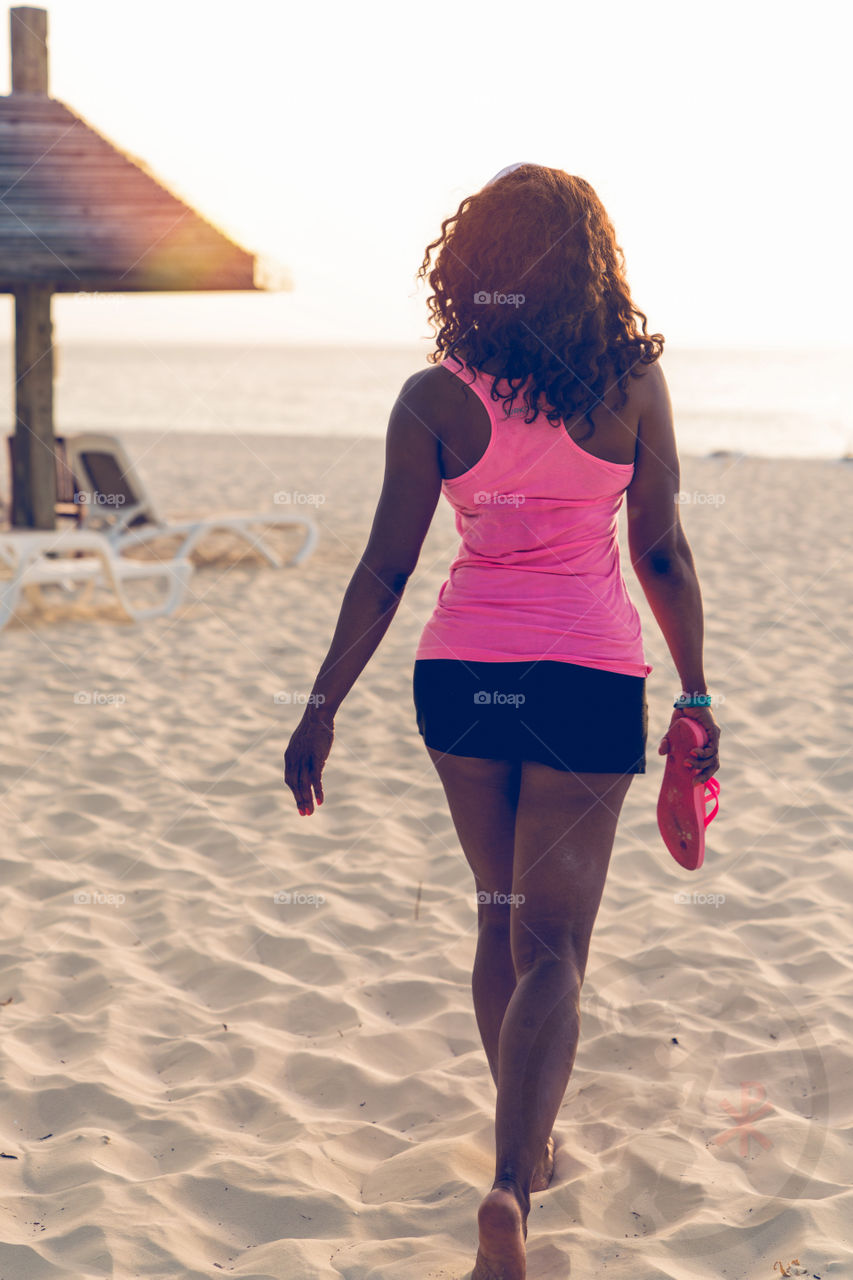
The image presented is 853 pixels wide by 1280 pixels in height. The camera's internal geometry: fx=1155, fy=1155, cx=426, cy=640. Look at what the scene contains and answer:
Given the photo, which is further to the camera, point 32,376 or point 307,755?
point 32,376

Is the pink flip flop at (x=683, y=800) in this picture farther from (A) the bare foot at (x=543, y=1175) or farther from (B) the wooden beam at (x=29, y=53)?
(B) the wooden beam at (x=29, y=53)

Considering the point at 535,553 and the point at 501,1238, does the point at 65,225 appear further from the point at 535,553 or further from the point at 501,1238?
the point at 501,1238

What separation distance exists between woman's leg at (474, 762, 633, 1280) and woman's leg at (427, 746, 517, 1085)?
51 mm

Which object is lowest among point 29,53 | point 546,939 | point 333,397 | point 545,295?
point 333,397

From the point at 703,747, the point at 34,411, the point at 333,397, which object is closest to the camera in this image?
the point at 703,747

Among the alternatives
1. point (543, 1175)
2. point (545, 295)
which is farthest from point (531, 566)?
point (543, 1175)

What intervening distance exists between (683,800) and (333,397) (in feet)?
149

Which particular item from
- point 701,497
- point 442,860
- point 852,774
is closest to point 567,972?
point 442,860

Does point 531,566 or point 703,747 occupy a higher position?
point 531,566

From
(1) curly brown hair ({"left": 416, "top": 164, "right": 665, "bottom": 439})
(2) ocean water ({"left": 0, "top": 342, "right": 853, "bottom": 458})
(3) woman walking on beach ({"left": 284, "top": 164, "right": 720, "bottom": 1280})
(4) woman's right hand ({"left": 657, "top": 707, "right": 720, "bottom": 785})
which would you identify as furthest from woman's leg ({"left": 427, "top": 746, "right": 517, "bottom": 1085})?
(2) ocean water ({"left": 0, "top": 342, "right": 853, "bottom": 458})

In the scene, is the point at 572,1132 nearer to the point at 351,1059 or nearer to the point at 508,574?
the point at 351,1059

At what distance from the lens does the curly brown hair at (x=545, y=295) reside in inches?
66.0

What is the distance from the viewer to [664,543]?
1.86m

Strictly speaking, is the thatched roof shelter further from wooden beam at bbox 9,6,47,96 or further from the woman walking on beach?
the woman walking on beach
